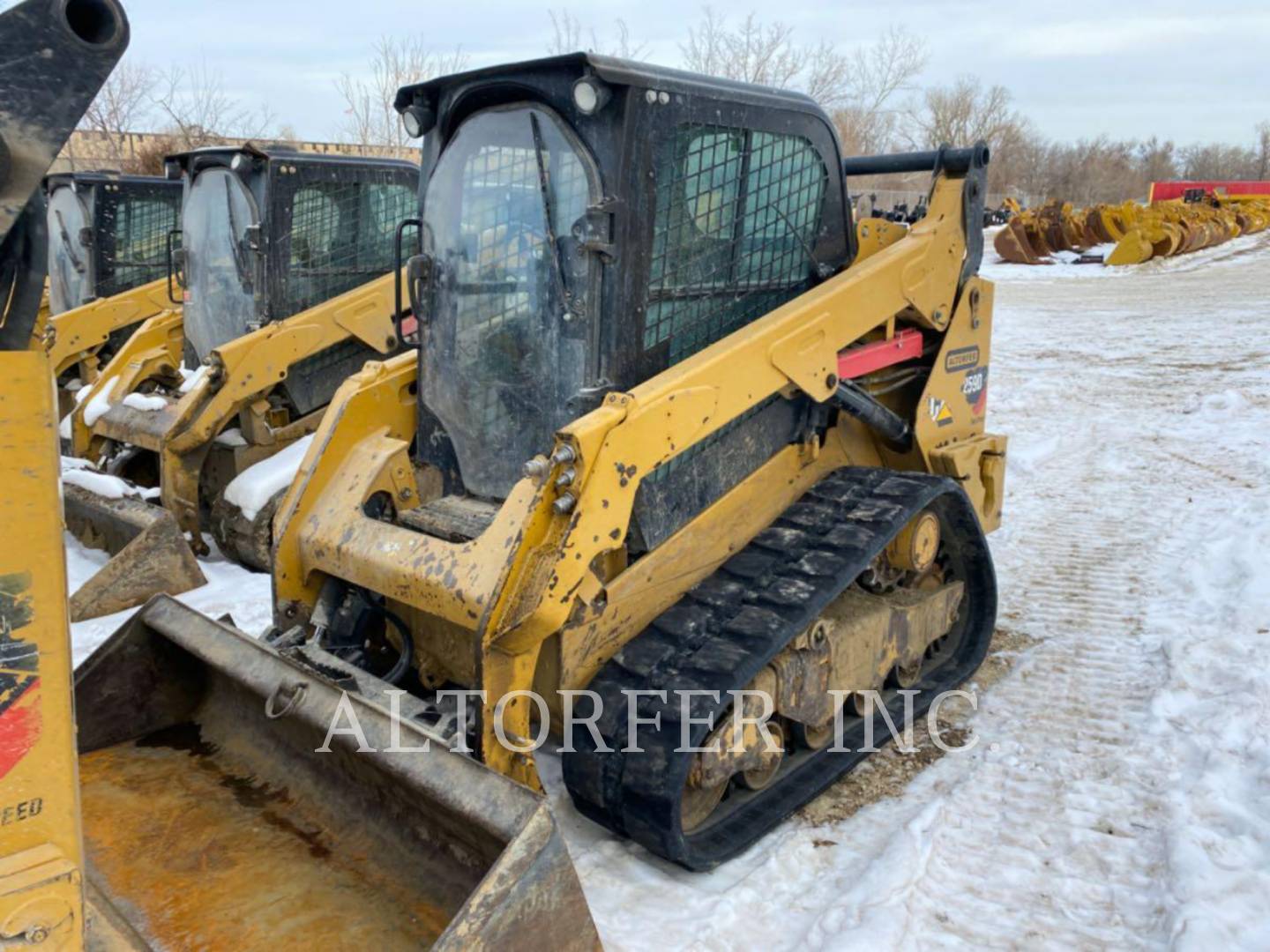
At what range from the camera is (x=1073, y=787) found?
337cm

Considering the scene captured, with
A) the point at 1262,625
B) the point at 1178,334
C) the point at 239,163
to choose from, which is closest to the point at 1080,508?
the point at 1262,625

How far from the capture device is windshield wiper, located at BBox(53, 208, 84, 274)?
884 centimetres

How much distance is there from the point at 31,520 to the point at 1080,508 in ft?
19.6

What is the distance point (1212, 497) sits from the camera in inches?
247

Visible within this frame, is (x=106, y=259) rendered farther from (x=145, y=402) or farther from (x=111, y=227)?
(x=145, y=402)

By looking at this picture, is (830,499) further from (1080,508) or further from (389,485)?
(1080,508)

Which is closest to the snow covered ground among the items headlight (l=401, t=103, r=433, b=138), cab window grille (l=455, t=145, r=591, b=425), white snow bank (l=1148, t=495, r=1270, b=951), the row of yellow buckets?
white snow bank (l=1148, t=495, r=1270, b=951)

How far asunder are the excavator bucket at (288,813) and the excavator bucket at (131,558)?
5.88 ft

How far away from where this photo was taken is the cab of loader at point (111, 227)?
8.61 metres

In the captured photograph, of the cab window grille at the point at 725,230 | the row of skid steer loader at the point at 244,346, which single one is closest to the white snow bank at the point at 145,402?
the row of skid steer loader at the point at 244,346

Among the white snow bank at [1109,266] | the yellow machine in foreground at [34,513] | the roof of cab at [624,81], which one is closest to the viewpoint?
the yellow machine in foreground at [34,513]

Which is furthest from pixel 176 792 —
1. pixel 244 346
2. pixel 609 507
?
pixel 244 346

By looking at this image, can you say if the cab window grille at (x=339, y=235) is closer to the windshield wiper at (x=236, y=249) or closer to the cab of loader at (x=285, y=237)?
the cab of loader at (x=285, y=237)

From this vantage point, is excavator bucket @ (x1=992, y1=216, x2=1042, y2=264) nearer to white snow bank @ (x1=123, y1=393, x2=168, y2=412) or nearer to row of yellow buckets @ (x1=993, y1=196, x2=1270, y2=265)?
row of yellow buckets @ (x1=993, y1=196, x2=1270, y2=265)
